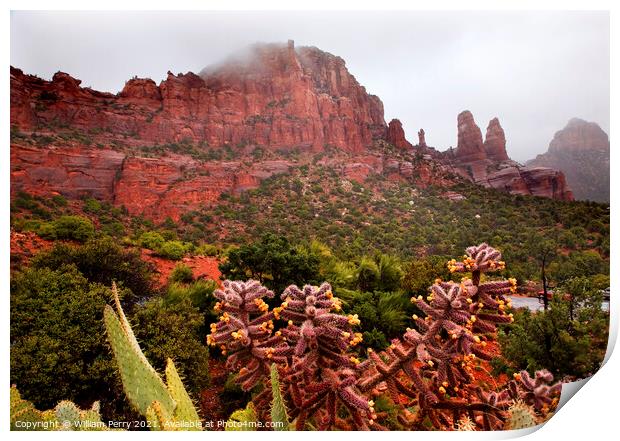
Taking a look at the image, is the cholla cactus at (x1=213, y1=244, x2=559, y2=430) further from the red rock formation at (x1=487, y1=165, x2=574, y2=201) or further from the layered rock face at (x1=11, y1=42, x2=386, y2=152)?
the layered rock face at (x1=11, y1=42, x2=386, y2=152)

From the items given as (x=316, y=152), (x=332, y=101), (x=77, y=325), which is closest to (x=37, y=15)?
(x=77, y=325)

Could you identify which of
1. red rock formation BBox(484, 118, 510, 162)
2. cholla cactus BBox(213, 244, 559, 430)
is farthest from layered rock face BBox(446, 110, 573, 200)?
cholla cactus BBox(213, 244, 559, 430)

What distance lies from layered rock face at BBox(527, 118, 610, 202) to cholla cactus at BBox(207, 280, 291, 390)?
9.57 ft

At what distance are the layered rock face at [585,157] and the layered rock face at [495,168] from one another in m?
1.27

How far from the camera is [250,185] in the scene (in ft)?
42.7

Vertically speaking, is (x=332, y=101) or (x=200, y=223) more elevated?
(x=332, y=101)

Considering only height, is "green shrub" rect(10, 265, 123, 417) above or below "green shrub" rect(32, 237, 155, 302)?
below

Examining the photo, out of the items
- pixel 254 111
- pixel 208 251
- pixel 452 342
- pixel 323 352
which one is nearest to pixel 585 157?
pixel 452 342

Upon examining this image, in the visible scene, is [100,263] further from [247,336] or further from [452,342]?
[452,342]

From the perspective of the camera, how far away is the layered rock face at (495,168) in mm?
6328

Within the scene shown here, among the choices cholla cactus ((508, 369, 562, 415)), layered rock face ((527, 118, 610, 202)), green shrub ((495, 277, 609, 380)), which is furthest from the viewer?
layered rock face ((527, 118, 610, 202))

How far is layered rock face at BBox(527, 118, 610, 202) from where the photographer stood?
272 cm
